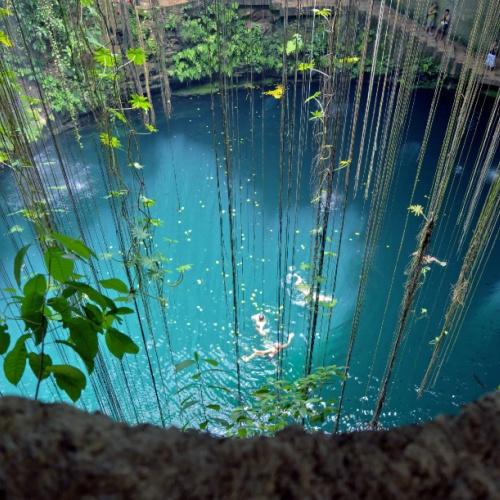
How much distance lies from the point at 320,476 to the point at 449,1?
879 cm

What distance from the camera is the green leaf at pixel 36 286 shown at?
0.66 meters

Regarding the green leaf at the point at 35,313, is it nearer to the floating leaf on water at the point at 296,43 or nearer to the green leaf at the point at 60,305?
the green leaf at the point at 60,305

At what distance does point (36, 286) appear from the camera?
2.19 feet

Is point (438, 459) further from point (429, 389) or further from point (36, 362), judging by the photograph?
point (429, 389)

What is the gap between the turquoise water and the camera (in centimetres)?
425

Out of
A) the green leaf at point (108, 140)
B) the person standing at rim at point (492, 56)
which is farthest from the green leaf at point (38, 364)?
the person standing at rim at point (492, 56)

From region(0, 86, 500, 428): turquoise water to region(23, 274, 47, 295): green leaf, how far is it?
2479 mm

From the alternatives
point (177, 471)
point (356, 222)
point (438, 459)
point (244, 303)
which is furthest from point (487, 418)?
point (356, 222)

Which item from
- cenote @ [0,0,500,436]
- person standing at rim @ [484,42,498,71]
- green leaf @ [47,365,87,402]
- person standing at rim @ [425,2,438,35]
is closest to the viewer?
green leaf @ [47,365,87,402]

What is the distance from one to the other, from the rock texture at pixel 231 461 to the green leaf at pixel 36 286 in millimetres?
269

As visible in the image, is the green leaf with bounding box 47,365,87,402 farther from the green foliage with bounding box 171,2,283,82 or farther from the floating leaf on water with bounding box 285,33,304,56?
the green foliage with bounding box 171,2,283,82

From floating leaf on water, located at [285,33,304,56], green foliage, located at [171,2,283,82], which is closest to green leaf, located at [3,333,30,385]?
floating leaf on water, located at [285,33,304,56]

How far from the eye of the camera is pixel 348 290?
5.36 meters

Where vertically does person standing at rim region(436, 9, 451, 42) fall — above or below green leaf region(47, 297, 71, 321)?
below
